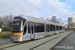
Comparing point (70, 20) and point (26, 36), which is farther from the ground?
point (70, 20)

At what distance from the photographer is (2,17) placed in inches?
2557

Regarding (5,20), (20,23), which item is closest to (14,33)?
(20,23)

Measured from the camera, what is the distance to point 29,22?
12.3 metres

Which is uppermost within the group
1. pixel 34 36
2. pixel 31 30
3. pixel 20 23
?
pixel 20 23

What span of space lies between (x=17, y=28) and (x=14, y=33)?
737 mm

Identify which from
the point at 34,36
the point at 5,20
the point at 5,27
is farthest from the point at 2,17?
the point at 34,36

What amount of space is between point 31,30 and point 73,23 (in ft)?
357

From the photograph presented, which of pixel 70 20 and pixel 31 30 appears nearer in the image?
pixel 31 30

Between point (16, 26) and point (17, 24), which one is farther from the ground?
point (17, 24)

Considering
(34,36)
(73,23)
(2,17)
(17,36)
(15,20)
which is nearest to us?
(17,36)

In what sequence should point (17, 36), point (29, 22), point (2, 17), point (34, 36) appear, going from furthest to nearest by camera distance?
point (2, 17)
point (34, 36)
point (29, 22)
point (17, 36)

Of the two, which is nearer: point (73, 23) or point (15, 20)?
point (15, 20)

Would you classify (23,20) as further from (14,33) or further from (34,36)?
(34,36)

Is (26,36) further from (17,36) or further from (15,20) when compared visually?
(15,20)
